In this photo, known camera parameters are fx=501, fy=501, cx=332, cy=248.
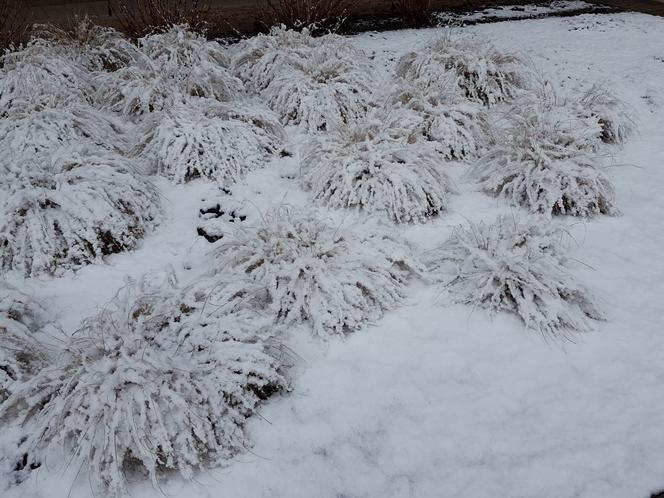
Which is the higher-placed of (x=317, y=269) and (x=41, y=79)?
(x=41, y=79)

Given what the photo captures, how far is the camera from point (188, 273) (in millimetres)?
2676

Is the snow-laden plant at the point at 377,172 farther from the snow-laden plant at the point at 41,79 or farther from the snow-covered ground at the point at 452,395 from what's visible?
the snow-laden plant at the point at 41,79

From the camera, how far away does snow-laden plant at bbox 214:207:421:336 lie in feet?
7.68

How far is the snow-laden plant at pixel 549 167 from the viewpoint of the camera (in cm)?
305

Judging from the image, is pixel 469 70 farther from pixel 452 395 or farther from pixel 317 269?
pixel 452 395

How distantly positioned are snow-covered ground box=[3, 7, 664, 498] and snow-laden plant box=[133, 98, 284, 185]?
0.34 m

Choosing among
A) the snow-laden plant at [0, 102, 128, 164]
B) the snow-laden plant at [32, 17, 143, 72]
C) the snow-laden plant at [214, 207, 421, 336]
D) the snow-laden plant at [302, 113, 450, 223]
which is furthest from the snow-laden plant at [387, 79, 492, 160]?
the snow-laden plant at [32, 17, 143, 72]

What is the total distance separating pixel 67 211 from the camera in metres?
2.67

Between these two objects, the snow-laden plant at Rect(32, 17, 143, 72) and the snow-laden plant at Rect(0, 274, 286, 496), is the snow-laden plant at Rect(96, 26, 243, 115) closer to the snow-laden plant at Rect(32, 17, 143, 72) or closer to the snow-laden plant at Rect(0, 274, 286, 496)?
the snow-laden plant at Rect(32, 17, 143, 72)

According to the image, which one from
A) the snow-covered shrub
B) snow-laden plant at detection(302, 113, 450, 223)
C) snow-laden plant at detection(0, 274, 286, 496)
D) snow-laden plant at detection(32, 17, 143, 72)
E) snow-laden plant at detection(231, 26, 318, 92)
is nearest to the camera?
snow-laden plant at detection(0, 274, 286, 496)

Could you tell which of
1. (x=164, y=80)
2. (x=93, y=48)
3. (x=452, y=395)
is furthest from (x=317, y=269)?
(x=93, y=48)

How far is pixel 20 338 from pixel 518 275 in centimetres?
221

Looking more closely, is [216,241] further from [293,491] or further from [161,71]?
[161,71]

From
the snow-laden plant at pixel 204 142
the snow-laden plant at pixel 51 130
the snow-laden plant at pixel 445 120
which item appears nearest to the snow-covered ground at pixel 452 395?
the snow-laden plant at pixel 204 142
